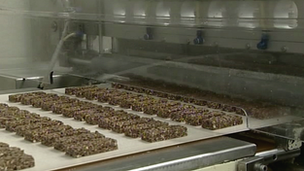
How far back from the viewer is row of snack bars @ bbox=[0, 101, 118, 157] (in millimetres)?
1479

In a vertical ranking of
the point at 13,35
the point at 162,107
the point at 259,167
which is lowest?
the point at 259,167

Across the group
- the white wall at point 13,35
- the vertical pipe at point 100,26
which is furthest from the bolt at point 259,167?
the white wall at point 13,35

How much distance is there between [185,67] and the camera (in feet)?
7.95

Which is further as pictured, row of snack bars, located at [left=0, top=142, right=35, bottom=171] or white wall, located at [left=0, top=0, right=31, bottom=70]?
white wall, located at [left=0, top=0, right=31, bottom=70]

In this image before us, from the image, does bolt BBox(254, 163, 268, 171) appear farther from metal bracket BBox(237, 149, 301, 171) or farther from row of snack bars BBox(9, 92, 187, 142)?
row of snack bars BBox(9, 92, 187, 142)

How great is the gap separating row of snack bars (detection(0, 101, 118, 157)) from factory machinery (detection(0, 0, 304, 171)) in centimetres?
3

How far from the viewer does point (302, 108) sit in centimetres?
185

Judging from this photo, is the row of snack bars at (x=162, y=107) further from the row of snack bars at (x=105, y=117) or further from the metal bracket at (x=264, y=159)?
the metal bracket at (x=264, y=159)

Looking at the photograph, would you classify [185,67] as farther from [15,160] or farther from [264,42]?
[15,160]

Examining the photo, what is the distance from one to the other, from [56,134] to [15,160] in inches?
10.9

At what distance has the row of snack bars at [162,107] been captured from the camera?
1801 millimetres

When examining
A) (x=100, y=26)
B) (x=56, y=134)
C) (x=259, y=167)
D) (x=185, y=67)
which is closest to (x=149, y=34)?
(x=185, y=67)

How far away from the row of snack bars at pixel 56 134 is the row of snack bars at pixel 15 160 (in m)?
0.14

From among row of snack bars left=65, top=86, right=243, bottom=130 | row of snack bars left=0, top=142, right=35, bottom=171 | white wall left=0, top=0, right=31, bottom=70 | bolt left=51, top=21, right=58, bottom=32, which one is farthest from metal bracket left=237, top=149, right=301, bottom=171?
white wall left=0, top=0, right=31, bottom=70
